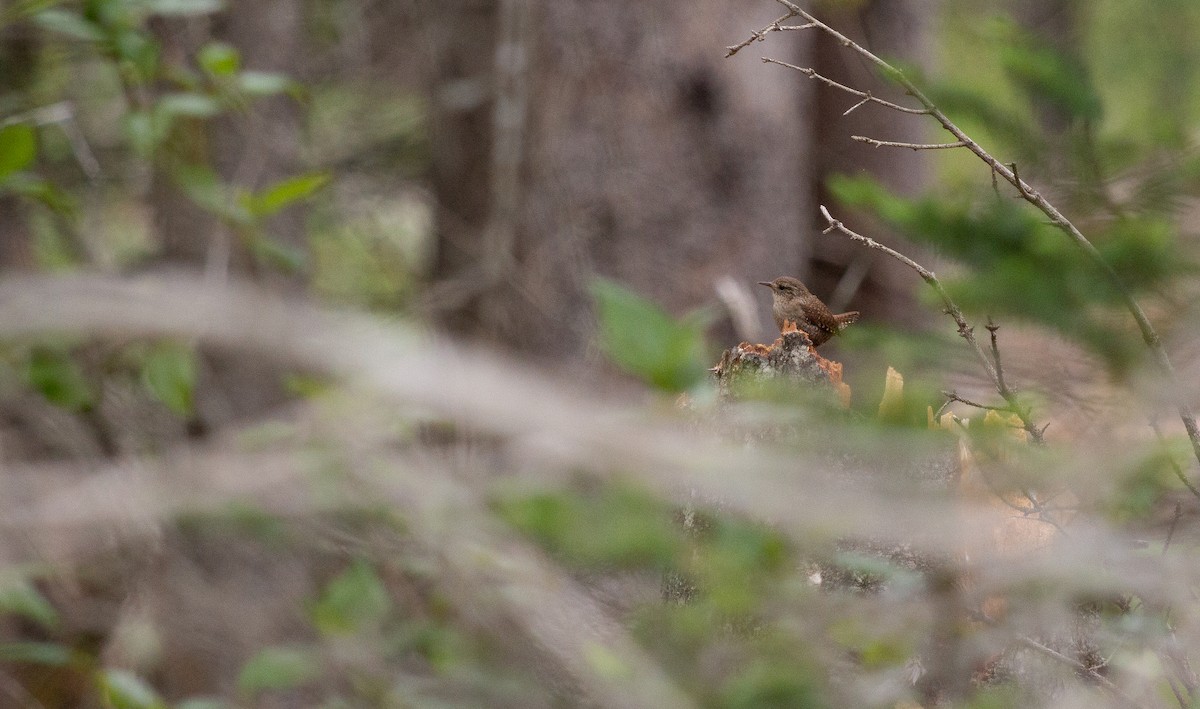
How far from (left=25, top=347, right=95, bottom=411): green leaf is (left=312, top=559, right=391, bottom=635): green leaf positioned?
652mm

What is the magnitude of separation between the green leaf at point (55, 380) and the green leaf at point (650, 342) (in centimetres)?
120

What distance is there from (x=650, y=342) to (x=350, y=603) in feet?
3.09

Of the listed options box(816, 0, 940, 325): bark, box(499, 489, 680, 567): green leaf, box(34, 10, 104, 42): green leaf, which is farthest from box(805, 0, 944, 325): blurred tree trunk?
box(34, 10, 104, 42): green leaf

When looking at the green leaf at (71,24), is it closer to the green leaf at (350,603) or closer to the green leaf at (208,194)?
the green leaf at (208,194)

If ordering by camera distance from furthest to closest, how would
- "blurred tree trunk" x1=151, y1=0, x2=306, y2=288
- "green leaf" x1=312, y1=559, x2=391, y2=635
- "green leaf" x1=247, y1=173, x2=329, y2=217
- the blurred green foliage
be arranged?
1. "blurred tree trunk" x1=151, y1=0, x2=306, y2=288
2. "green leaf" x1=312, y1=559, x2=391, y2=635
3. "green leaf" x1=247, y1=173, x2=329, y2=217
4. the blurred green foliage

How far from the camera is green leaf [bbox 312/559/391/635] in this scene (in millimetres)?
2125

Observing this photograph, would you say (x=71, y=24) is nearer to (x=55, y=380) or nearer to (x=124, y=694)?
(x=55, y=380)

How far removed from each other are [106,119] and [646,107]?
264 cm

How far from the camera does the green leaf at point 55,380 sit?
215 centimetres

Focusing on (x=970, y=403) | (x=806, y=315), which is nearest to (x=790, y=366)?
(x=806, y=315)

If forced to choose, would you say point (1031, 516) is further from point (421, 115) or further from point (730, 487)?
point (421, 115)

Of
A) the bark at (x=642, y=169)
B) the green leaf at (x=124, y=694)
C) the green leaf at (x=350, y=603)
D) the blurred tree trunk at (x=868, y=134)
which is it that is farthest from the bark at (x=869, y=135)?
the green leaf at (x=124, y=694)

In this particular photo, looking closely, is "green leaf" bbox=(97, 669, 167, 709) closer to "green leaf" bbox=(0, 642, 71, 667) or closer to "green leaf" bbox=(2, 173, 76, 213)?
"green leaf" bbox=(0, 642, 71, 667)

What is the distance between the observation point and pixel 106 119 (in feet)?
15.2
